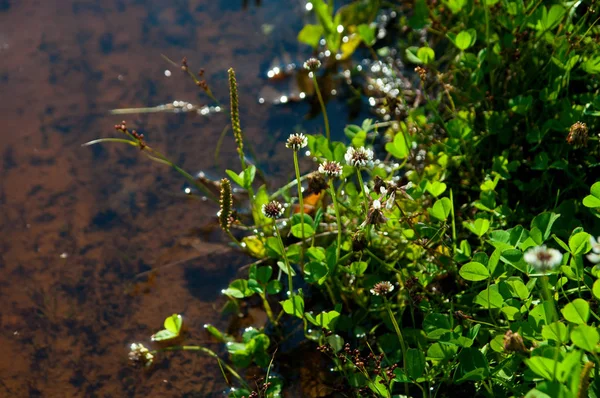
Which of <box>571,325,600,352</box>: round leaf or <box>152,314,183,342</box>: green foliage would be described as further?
<box>152,314,183,342</box>: green foliage

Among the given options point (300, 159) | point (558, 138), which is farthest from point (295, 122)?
point (558, 138)

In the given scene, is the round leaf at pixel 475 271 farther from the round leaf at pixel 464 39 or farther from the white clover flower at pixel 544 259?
the round leaf at pixel 464 39

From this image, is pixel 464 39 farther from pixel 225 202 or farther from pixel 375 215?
pixel 225 202

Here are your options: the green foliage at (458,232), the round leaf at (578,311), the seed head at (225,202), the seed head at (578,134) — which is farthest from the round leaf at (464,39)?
the round leaf at (578,311)

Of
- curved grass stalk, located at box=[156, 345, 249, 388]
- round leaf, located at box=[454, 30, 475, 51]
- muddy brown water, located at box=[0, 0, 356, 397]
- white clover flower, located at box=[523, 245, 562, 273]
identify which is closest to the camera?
white clover flower, located at box=[523, 245, 562, 273]

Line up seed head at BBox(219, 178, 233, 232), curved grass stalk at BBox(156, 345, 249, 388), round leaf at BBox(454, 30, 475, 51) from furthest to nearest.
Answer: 1. round leaf at BBox(454, 30, 475, 51)
2. curved grass stalk at BBox(156, 345, 249, 388)
3. seed head at BBox(219, 178, 233, 232)

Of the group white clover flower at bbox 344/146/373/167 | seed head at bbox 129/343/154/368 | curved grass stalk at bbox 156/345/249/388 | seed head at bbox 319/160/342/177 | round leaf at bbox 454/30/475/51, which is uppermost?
round leaf at bbox 454/30/475/51

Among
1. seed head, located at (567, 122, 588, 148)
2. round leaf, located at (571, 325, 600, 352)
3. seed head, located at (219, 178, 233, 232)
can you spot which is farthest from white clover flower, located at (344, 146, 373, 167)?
round leaf, located at (571, 325, 600, 352)

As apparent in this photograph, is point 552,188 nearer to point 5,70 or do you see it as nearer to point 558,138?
point 558,138

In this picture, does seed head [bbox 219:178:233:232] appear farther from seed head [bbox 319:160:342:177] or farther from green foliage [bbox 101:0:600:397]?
seed head [bbox 319:160:342:177]
